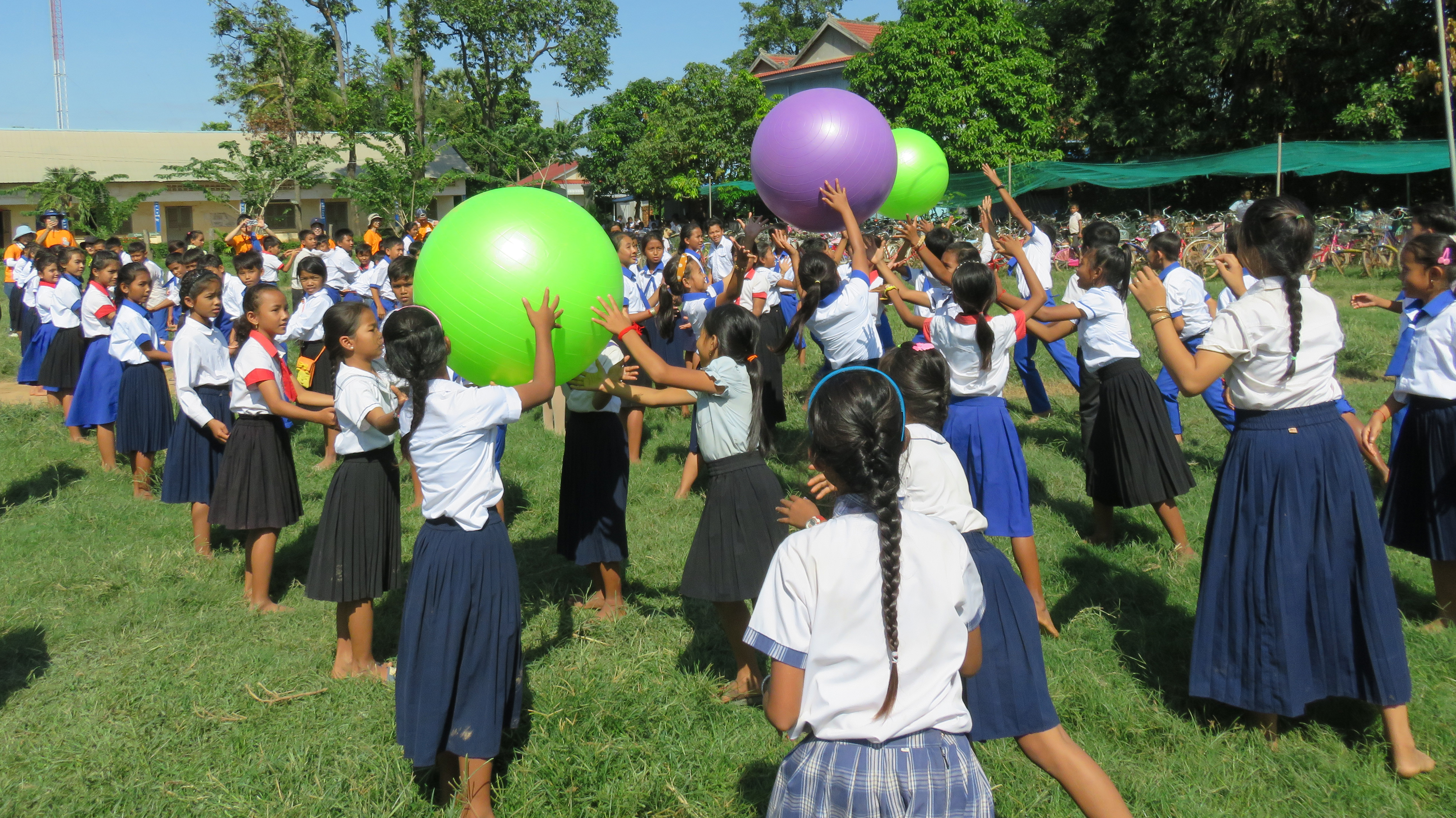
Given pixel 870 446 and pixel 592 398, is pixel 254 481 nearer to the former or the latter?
pixel 592 398

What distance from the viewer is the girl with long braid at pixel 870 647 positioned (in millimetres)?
1944

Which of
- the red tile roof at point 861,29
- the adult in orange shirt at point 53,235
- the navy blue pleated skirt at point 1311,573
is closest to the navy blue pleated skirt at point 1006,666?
the navy blue pleated skirt at point 1311,573

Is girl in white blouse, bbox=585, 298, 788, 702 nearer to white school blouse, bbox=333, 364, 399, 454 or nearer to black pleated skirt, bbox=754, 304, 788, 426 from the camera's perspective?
white school blouse, bbox=333, 364, 399, 454

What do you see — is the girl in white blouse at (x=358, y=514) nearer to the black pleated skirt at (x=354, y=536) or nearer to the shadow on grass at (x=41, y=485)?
the black pleated skirt at (x=354, y=536)

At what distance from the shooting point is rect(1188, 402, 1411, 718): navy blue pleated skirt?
320cm

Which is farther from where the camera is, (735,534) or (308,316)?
(308,316)

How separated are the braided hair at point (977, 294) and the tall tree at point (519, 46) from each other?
1431 inches

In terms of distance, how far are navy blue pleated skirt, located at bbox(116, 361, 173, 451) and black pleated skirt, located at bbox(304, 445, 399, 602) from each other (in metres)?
3.22

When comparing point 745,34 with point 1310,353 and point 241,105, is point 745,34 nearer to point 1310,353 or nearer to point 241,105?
point 241,105

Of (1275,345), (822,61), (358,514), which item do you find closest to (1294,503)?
(1275,345)

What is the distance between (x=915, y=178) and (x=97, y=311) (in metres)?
5.95

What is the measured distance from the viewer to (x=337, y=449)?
404cm

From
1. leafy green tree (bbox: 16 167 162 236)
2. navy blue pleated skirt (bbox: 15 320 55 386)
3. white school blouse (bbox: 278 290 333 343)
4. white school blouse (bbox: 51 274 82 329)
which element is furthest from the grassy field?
leafy green tree (bbox: 16 167 162 236)

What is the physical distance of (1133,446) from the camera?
5.19 metres
